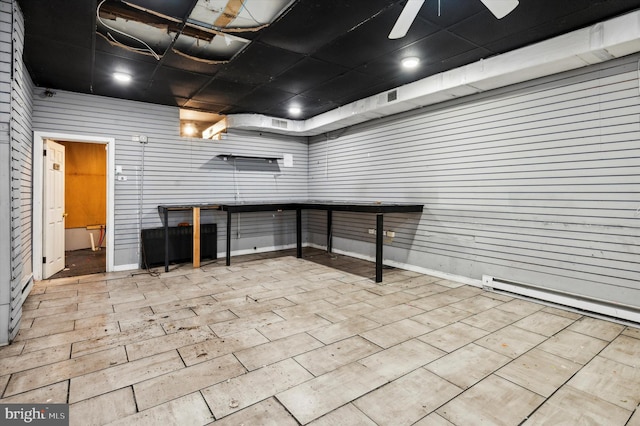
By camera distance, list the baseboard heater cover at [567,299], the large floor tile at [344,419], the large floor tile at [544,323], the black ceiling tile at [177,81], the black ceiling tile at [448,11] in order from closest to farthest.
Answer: the large floor tile at [344,419] → the black ceiling tile at [448,11] → the large floor tile at [544,323] → the baseboard heater cover at [567,299] → the black ceiling tile at [177,81]

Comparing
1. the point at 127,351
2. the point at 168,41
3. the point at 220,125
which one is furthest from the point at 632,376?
the point at 220,125

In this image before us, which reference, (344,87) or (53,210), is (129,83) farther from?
(344,87)

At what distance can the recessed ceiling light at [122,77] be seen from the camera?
4445mm

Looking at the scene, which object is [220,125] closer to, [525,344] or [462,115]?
[462,115]

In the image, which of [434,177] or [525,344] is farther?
[434,177]

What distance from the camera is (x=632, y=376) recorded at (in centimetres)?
232

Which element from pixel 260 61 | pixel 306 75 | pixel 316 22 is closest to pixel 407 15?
pixel 316 22

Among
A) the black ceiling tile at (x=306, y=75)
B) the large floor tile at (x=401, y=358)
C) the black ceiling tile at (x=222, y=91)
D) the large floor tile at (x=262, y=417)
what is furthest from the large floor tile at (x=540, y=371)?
the black ceiling tile at (x=222, y=91)

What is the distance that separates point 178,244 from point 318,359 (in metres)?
4.36

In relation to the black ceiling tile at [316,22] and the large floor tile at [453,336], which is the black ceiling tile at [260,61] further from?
the large floor tile at [453,336]

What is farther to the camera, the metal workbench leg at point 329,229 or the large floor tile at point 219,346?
the metal workbench leg at point 329,229

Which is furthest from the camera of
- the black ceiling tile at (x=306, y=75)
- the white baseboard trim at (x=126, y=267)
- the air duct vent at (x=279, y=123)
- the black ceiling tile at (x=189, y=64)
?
the air duct vent at (x=279, y=123)

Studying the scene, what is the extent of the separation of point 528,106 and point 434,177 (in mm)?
1564

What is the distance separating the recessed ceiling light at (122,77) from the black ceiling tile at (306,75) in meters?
2.04
